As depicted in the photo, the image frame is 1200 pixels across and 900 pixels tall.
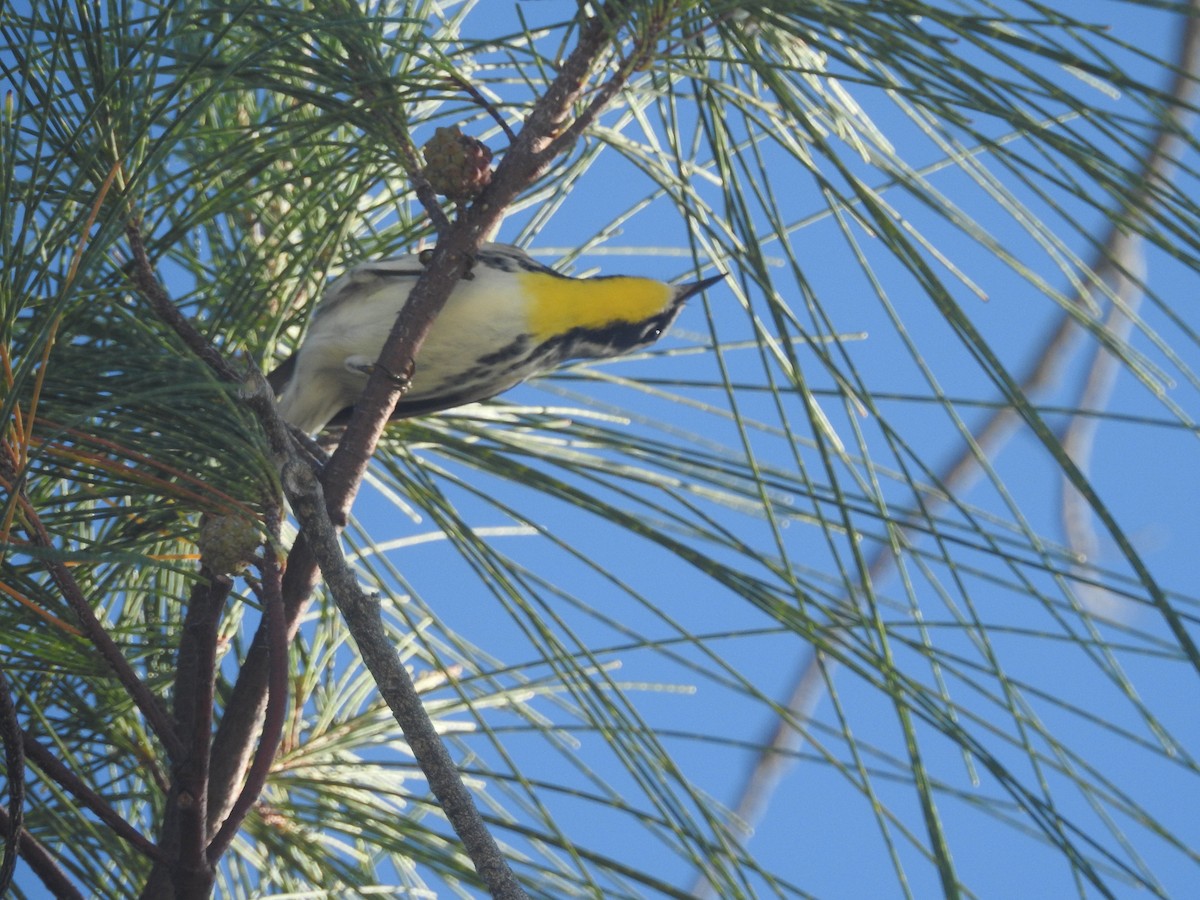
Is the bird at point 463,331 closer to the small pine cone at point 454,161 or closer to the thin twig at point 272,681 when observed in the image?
the small pine cone at point 454,161

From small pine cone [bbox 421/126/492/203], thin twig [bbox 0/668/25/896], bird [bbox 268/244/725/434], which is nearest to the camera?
thin twig [bbox 0/668/25/896]

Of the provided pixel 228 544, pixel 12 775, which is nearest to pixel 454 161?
pixel 228 544

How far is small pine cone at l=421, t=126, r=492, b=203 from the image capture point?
2.50 ft

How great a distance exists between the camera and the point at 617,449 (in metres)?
0.93

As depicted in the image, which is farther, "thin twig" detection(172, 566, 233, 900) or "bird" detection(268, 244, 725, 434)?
"bird" detection(268, 244, 725, 434)

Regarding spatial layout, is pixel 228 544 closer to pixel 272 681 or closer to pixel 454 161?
pixel 272 681

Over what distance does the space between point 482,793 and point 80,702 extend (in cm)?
37

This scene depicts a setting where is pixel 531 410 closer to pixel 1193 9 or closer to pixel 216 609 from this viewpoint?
pixel 216 609

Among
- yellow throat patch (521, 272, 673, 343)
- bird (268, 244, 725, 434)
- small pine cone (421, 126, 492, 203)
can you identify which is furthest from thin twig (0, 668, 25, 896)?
yellow throat patch (521, 272, 673, 343)

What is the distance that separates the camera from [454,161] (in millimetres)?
766

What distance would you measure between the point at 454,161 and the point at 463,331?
385 millimetres

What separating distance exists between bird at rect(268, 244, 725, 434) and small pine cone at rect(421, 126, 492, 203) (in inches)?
12.3

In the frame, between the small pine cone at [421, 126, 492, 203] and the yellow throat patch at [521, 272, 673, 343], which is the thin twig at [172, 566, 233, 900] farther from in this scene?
the yellow throat patch at [521, 272, 673, 343]

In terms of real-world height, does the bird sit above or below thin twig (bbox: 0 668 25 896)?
above
